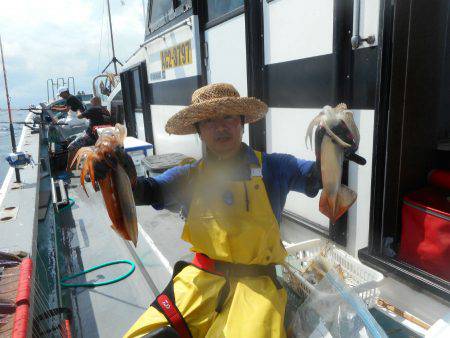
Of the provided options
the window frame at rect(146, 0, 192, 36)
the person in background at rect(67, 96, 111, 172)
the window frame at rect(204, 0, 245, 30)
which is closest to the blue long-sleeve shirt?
the window frame at rect(204, 0, 245, 30)

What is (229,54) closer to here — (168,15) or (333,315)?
(168,15)

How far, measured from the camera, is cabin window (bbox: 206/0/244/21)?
3149 millimetres

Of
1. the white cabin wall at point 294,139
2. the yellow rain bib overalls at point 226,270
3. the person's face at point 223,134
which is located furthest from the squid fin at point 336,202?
the white cabin wall at point 294,139

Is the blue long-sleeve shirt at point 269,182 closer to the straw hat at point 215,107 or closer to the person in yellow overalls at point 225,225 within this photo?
the person in yellow overalls at point 225,225

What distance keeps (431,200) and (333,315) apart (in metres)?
0.95

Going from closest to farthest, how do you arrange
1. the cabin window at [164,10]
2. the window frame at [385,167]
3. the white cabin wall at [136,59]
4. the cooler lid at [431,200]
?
the window frame at [385,167]
the cooler lid at [431,200]
the cabin window at [164,10]
the white cabin wall at [136,59]

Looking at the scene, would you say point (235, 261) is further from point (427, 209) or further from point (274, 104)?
point (274, 104)

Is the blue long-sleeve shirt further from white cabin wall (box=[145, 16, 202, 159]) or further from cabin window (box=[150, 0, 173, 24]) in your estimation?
cabin window (box=[150, 0, 173, 24])

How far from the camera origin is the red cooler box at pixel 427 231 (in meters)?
1.88

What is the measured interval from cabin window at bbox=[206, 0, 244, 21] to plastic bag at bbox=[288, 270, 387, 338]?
2455 mm

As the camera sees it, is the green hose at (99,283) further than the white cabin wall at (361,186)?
Yes

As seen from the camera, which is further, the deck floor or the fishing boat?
the deck floor

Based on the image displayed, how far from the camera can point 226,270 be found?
181cm

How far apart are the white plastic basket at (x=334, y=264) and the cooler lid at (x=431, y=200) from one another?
1.59ft
